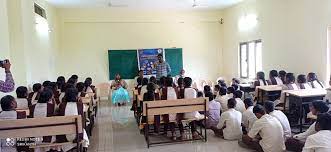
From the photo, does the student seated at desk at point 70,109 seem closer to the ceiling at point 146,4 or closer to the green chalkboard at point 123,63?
the ceiling at point 146,4

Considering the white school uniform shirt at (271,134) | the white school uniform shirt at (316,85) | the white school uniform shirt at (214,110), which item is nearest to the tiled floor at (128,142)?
the white school uniform shirt at (214,110)

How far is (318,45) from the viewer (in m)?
5.98

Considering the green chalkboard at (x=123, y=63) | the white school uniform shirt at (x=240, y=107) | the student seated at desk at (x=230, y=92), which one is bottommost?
the white school uniform shirt at (x=240, y=107)

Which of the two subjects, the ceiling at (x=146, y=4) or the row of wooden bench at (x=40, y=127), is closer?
the row of wooden bench at (x=40, y=127)

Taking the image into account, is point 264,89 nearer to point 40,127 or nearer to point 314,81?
point 314,81

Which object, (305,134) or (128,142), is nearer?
(305,134)

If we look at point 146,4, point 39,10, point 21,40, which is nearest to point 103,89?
point 146,4

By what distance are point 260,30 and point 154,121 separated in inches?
194

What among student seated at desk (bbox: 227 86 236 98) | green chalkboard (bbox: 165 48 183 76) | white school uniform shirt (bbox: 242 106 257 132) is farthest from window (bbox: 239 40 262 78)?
white school uniform shirt (bbox: 242 106 257 132)

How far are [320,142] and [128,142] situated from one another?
2986 millimetres

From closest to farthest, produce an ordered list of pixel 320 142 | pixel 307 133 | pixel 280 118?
pixel 320 142
pixel 307 133
pixel 280 118

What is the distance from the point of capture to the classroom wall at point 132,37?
9750 millimetres

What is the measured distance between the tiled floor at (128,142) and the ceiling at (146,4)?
12.3 feet

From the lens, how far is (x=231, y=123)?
15.4ft
